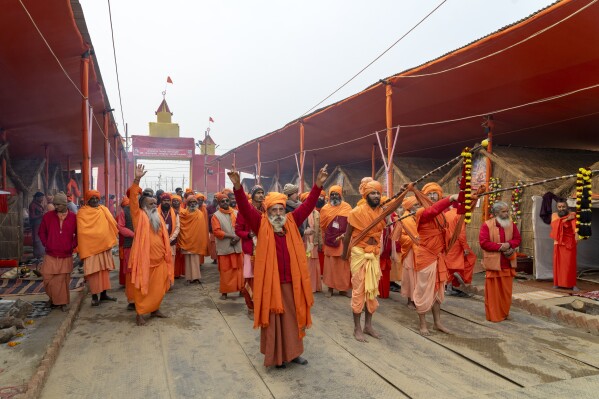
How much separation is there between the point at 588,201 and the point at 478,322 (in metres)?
2.37

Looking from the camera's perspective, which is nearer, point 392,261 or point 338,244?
point 338,244

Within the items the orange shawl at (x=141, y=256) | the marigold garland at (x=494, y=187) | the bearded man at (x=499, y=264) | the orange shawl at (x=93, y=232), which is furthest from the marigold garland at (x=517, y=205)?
the orange shawl at (x=93, y=232)

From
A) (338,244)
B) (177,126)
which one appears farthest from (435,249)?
(177,126)

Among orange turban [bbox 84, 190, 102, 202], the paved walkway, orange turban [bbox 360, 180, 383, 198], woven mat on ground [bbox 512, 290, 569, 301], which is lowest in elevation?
the paved walkway

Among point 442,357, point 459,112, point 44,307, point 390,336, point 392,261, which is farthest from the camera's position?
point 459,112

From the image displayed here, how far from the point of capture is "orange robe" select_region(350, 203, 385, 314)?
15.8ft

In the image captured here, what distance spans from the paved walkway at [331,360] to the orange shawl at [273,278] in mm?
550

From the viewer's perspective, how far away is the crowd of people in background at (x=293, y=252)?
3.93 meters

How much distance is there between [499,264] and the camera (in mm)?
5539

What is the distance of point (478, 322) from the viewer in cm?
557

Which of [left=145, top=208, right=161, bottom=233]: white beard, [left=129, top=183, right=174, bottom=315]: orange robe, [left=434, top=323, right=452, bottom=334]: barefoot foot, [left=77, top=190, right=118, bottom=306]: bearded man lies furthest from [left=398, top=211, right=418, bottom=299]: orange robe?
[left=77, top=190, right=118, bottom=306]: bearded man

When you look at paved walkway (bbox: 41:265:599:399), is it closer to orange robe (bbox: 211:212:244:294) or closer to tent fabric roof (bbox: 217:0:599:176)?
orange robe (bbox: 211:212:244:294)

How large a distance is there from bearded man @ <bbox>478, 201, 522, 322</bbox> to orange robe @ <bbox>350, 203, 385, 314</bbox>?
1.78 metres

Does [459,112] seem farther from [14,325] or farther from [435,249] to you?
[14,325]
